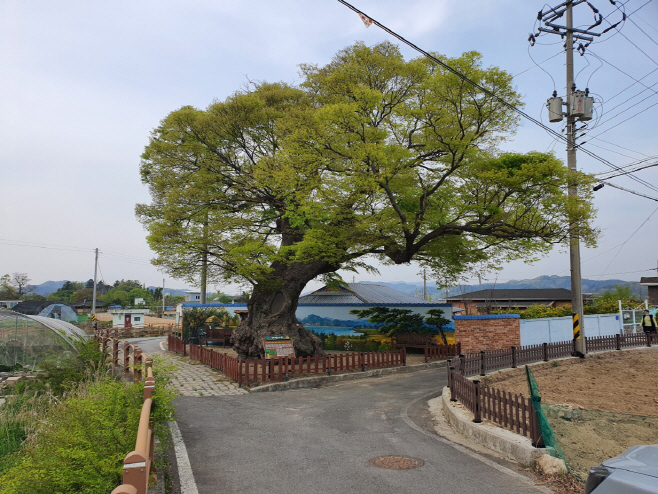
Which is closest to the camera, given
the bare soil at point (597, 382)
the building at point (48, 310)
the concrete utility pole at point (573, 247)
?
the bare soil at point (597, 382)

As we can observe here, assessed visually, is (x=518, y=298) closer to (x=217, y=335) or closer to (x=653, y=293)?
(x=653, y=293)

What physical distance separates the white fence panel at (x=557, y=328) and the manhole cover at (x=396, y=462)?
49.8ft

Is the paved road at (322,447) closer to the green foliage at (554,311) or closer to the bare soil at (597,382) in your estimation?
the bare soil at (597,382)

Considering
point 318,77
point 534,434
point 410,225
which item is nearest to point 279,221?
point 318,77

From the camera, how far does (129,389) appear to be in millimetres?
6887

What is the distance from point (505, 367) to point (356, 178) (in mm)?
7674

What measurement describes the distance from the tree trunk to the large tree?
0.20 ft

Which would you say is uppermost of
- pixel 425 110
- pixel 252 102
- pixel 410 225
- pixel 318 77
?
pixel 318 77

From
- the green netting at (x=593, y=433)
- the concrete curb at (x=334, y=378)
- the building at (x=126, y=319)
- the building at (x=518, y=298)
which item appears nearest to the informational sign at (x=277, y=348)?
the concrete curb at (x=334, y=378)

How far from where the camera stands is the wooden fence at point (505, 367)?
6977 mm

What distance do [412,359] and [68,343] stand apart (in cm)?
1409

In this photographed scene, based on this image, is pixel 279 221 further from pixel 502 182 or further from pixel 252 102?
pixel 502 182

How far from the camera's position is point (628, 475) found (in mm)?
2963

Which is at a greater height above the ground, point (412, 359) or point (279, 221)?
point (279, 221)
